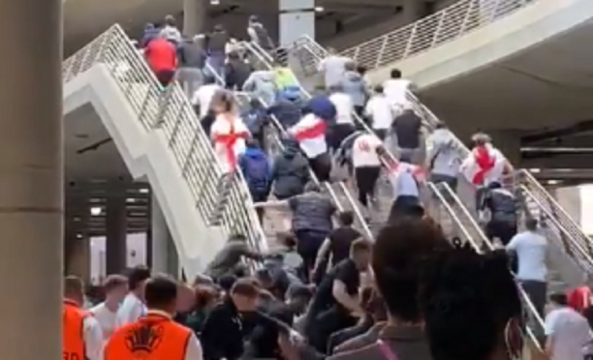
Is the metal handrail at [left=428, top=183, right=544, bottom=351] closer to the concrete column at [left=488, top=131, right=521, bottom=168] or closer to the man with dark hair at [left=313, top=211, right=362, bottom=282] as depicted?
the man with dark hair at [left=313, top=211, right=362, bottom=282]

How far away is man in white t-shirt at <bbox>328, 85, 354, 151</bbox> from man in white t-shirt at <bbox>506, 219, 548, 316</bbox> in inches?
131

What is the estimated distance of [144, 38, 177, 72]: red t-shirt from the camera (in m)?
21.6

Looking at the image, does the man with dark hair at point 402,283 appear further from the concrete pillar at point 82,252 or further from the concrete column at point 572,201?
the concrete pillar at point 82,252

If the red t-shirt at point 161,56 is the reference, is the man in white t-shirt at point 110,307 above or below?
below

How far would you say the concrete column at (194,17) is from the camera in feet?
116

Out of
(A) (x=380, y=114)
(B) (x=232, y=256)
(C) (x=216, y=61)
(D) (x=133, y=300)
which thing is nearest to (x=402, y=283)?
(D) (x=133, y=300)

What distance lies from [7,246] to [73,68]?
22035mm

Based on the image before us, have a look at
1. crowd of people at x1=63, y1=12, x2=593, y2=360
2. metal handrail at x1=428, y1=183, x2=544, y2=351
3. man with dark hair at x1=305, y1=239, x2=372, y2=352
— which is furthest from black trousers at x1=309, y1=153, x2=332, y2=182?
man with dark hair at x1=305, y1=239, x2=372, y2=352

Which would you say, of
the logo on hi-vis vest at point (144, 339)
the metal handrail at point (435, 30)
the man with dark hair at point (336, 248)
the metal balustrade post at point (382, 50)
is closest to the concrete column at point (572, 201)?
the metal handrail at point (435, 30)

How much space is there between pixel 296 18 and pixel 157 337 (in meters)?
25.9

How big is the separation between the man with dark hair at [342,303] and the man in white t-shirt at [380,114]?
31.7 ft

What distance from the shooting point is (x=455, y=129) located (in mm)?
29094

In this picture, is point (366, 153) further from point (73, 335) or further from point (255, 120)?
point (73, 335)

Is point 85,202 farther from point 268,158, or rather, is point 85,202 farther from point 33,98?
point 33,98
